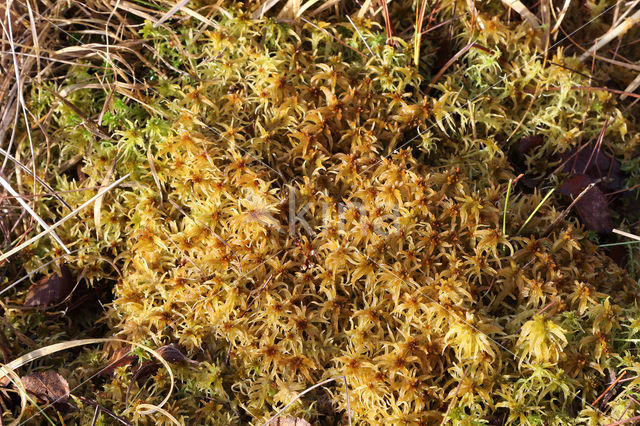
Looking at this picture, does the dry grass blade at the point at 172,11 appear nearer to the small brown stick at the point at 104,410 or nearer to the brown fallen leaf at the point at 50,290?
the brown fallen leaf at the point at 50,290

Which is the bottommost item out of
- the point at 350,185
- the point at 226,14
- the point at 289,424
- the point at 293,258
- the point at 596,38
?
the point at 289,424

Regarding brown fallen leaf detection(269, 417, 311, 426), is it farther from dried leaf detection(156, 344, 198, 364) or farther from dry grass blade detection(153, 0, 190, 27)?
dry grass blade detection(153, 0, 190, 27)

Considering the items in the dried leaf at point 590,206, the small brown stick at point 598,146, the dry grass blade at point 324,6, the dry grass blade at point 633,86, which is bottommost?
the dried leaf at point 590,206

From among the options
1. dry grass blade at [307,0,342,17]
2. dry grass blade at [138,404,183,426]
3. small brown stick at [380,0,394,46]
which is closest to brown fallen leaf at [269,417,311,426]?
dry grass blade at [138,404,183,426]

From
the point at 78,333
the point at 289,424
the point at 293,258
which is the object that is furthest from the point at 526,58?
the point at 78,333

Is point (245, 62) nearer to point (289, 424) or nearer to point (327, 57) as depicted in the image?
point (327, 57)

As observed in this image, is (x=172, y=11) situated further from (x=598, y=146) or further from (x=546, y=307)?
(x=598, y=146)

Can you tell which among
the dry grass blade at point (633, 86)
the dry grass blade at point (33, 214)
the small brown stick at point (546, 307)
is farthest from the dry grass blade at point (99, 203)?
the dry grass blade at point (633, 86)
